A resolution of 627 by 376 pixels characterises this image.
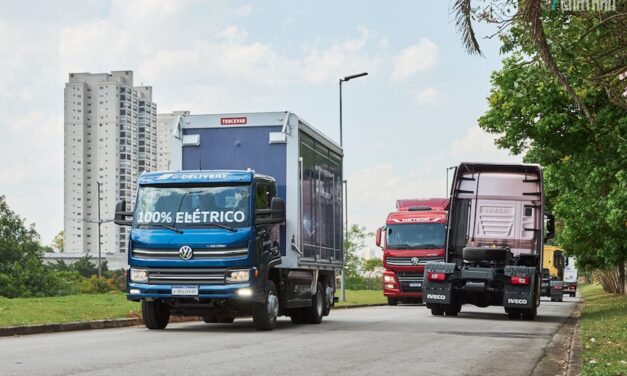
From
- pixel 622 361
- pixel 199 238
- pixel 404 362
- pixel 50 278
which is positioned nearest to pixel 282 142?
pixel 199 238

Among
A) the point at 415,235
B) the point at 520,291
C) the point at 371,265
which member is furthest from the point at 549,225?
the point at 371,265

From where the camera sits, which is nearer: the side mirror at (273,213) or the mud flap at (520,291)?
the side mirror at (273,213)

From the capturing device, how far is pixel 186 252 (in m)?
16.7

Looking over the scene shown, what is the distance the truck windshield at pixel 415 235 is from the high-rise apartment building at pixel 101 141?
284 ft

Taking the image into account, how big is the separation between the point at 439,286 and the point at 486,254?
5.02 feet

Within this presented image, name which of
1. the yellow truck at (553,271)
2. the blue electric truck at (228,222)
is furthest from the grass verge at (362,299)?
the blue electric truck at (228,222)

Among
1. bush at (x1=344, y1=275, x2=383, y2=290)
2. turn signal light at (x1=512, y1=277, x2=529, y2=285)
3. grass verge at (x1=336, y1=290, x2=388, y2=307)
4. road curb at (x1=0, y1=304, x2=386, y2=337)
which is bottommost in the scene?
bush at (x1=344, y1=275, x2=383, y2=290)

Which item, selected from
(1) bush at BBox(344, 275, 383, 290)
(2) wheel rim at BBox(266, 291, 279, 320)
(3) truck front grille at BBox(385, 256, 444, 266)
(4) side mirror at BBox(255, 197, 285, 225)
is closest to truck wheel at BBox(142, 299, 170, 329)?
(2) wheel rim at BBox(266, 291, 279, 320)

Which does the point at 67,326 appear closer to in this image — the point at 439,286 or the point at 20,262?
the point at 439,286

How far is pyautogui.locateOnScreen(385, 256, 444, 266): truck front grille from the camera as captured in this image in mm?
33469

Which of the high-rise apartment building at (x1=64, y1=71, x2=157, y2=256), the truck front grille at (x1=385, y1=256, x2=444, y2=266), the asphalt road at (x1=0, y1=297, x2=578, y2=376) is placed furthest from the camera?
the high-rise apartment building at (x1=64, y1=71, x2=157, y2=256)

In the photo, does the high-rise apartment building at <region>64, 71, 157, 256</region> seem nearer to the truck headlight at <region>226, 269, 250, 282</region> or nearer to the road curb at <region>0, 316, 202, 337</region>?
the road curb at <region>0, 316, 202, 337</region>

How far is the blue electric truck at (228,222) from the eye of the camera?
54.8 feet

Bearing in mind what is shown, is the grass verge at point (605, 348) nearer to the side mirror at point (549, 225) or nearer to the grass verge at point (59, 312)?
the side mirror at point (549, 225)
